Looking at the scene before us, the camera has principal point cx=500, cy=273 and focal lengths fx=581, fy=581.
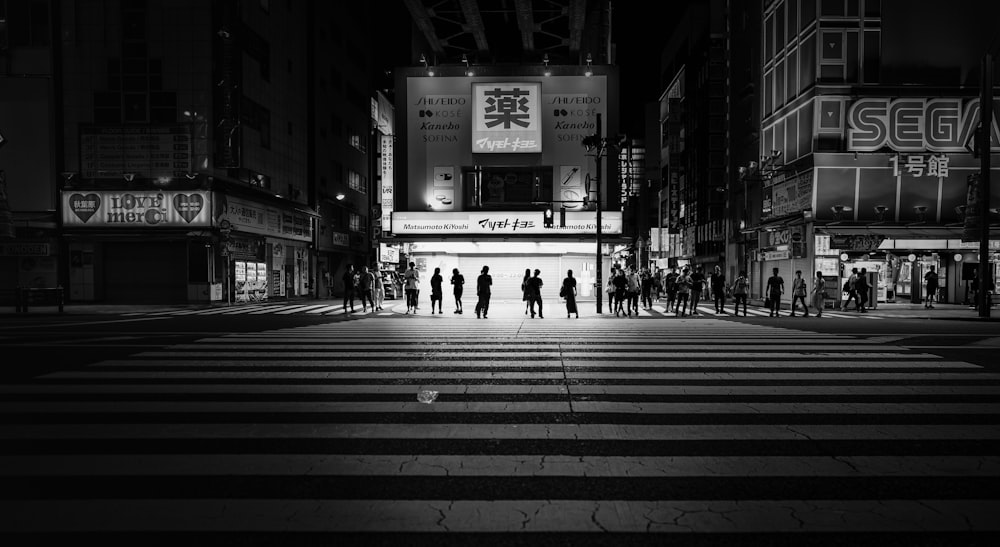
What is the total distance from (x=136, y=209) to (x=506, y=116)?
20532mm

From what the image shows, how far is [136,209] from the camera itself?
30.3m

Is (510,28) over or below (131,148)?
over

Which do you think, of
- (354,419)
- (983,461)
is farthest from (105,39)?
(983,461)

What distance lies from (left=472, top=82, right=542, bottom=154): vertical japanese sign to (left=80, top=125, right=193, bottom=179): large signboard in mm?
16189

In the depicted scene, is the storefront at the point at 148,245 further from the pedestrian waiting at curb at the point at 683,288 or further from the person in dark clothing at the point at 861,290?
the person in dark clothing at the point at 861,290

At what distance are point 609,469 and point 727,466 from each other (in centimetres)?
102

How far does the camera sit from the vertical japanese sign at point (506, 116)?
33.7m

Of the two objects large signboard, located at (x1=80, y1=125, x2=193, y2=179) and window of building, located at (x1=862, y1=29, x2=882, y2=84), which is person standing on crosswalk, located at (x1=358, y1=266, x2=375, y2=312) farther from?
window of building, located at (x1=862, y1=29, x2=882, y2=84)

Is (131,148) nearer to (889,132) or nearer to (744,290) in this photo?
(744,290)

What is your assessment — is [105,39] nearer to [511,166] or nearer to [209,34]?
[209,34]

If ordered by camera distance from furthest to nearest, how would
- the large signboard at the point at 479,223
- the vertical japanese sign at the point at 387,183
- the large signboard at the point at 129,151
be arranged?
the vertical japanese sign at the point at 387,183
the large signboard at the point at 479,223
the large signboard at the point at 129,151

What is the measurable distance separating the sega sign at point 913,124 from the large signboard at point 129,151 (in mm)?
35267

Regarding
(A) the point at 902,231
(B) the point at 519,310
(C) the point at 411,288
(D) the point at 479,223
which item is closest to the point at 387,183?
(D) the point at 479,223

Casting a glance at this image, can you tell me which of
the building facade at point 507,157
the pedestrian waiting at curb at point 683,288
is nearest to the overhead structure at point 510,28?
the building facade at point 507,157
